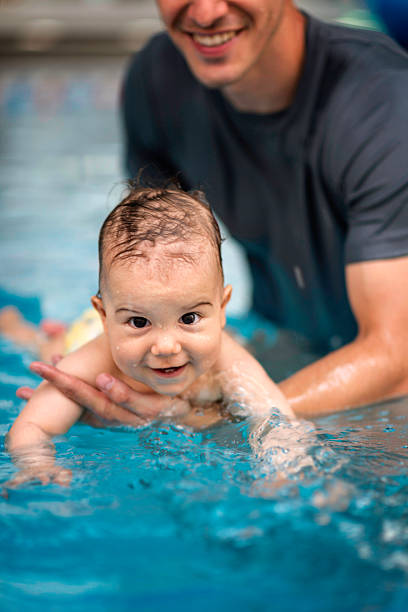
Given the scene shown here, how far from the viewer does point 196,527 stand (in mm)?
1451

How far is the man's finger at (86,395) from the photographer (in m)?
1.78

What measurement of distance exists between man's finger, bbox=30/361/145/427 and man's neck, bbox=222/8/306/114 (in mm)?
1095

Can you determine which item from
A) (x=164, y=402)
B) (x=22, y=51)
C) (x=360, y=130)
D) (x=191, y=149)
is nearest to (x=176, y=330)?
(x=164, y=402)

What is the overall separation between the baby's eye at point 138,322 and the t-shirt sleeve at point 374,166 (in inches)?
27.3

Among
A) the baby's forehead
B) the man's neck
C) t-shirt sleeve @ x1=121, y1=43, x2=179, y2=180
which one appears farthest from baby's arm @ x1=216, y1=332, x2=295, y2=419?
t-shirt sleeve @ x1=121, y1=43, x2=179, y2=180

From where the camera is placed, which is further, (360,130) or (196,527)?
(360,130)

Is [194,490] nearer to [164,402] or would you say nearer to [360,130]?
[164,402]

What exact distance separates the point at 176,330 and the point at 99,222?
350 cm

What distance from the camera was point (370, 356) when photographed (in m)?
2.00

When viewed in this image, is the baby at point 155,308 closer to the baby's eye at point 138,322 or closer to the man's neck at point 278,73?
the baby's eye at point 138,322

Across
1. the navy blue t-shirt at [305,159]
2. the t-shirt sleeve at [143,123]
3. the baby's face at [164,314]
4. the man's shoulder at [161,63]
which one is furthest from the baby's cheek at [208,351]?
the man's shoulder at [161,63]

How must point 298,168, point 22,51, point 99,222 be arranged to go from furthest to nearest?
point 22,51, point 99,222, point 298,168

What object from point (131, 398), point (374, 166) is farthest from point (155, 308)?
point (374, 166)

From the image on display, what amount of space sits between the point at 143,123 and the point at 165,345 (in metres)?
1.57
